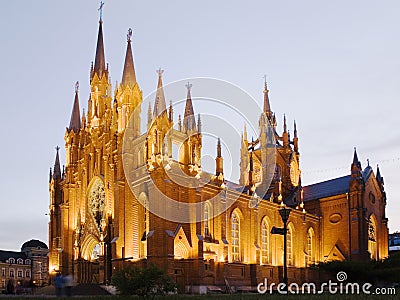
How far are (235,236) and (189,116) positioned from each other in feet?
44.8

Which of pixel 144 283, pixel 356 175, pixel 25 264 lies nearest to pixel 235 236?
pixel 356 175

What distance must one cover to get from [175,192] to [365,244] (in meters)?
29.6

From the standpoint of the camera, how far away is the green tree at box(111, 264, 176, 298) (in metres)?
30.9

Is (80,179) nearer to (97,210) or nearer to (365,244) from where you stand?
(97,210)

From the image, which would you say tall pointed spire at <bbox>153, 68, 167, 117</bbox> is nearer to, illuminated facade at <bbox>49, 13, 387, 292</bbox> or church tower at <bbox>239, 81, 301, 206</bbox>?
illuminated facade at <bbox>49, 13, 387, 292</bbox>

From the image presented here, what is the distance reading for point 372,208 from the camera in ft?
243

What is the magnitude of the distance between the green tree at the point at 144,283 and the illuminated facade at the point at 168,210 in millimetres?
18151

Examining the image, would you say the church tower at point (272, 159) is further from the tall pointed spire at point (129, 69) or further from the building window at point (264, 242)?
the tall pointed spire at point (129, 69)

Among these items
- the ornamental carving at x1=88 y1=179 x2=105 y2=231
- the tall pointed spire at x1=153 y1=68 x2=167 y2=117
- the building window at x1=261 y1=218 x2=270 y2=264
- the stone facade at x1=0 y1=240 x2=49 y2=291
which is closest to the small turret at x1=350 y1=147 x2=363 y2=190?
the building window at x1=261 y1=218 x2=270 y2=264

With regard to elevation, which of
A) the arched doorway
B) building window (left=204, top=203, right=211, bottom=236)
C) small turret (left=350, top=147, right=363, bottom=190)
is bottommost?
the arched doorway

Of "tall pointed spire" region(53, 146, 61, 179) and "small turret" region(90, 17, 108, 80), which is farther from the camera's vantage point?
"tall pointed spire" region(53, 146, 61, 179)

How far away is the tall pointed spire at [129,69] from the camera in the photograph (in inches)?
2340

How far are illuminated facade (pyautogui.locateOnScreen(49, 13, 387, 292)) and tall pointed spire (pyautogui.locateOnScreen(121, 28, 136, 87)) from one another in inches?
5.2

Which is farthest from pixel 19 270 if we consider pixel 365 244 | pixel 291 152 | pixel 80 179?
pixel 365 244
